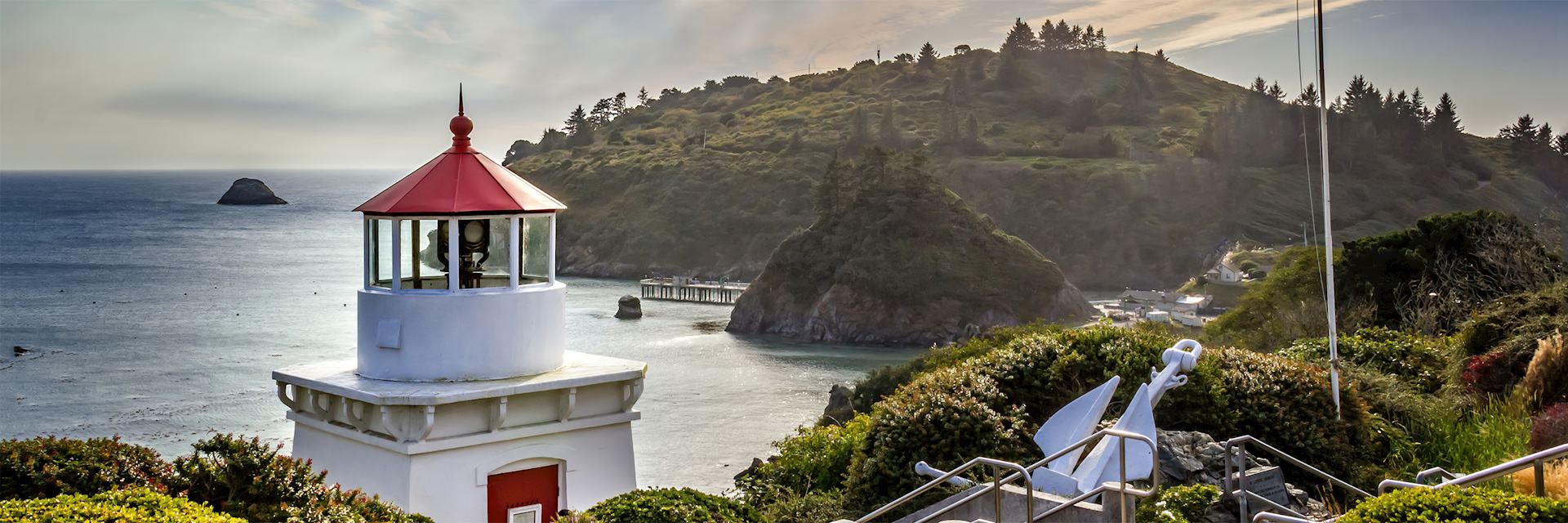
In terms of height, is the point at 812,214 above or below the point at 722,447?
above

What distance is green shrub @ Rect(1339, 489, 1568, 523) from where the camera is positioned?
18.4ft

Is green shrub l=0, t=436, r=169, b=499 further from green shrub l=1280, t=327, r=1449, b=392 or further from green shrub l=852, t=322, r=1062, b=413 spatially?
green shrub l=852, t=322, r=1062, b=413

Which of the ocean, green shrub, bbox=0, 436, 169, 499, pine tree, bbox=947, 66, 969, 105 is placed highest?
pine tree, bbox=947, 66, 969, 105

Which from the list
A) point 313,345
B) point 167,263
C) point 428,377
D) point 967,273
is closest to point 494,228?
point 428,377

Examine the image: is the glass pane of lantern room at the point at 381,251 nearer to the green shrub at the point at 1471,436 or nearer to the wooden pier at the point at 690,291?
the green shrub at the point at 1471,436

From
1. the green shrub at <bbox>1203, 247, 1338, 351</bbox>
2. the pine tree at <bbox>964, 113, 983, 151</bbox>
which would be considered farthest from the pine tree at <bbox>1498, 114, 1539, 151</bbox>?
the green shrub at <bbox>1203, 247, 1338, 351</bbox>

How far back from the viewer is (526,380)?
35.9 feet

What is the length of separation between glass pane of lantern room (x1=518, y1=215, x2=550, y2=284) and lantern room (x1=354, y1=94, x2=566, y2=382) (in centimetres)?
1

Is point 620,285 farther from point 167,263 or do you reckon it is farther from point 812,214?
point 167,263

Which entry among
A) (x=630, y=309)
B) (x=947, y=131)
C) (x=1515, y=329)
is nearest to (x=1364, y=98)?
(x=947, y=131)

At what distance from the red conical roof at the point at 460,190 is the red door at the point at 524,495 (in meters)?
2.54

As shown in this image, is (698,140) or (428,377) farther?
(698,140)

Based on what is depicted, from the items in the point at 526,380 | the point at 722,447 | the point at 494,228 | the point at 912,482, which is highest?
the point at 494,228

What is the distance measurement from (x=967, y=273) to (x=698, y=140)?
8136cm
